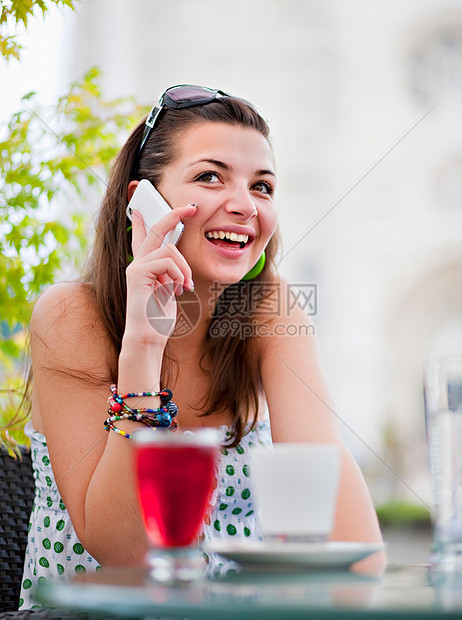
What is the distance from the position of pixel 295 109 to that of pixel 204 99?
20450mm

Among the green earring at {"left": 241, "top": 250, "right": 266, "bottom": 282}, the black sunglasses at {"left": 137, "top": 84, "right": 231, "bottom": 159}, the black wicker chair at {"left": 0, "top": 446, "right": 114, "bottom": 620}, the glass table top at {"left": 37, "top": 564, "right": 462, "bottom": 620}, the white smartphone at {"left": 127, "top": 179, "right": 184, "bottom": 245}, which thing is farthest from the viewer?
the green earring at {"left": 241, "top": 250, "right": 266, "bottom": 282}

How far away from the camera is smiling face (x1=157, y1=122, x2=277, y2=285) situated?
1590 mm

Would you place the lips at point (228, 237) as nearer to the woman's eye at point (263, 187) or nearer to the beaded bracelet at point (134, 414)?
the woman's eye at point (263, 187)

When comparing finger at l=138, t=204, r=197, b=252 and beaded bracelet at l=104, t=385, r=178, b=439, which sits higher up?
finger at l=138, t=204, r=197, b=252

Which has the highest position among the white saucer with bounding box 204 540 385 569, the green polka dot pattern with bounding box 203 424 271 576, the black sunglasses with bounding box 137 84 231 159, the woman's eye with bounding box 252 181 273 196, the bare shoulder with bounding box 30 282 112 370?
the black sunglasses with bounding box 137 84 231 159

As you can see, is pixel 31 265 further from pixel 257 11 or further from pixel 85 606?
pixel 257 11

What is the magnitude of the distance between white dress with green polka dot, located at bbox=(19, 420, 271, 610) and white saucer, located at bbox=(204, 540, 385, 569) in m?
0.71

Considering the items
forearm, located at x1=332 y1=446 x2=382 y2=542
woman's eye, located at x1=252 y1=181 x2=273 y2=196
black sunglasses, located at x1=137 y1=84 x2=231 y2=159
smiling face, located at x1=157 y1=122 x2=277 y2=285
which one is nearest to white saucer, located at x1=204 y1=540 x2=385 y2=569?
forearm, located at x1=332 y1=446 x2=382 y2=542

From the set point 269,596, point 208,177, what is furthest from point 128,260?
point 269,596

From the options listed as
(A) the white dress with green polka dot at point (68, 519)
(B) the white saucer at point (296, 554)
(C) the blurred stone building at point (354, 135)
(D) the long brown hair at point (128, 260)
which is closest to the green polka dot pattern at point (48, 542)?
(A) the white dress with green polka dot at point (68, 519)

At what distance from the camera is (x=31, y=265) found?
219cm

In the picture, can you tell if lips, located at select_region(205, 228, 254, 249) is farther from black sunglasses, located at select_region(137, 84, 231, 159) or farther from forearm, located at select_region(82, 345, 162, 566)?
forearm, located at select_region(82, 345, 162, 566)

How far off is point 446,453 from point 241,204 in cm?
89

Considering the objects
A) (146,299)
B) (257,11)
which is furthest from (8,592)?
(257,11)
